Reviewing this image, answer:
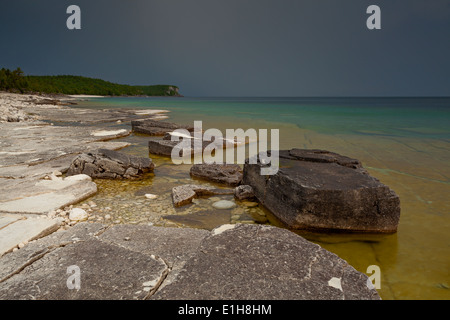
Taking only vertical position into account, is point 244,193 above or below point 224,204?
above

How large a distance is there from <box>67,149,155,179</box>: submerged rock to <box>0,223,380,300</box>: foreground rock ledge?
7.71ft

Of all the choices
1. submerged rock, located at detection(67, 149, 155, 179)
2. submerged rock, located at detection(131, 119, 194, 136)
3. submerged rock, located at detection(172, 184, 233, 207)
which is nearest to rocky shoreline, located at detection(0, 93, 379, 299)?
submerged rock, located at detection(172, 184, 233, 207)

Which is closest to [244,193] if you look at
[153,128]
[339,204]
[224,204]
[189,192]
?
[224,204]

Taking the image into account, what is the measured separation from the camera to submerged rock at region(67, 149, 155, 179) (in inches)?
174

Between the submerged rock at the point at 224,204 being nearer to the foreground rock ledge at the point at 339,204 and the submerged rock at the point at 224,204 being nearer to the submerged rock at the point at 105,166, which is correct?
the foreground rock ledge at the point at 339,204

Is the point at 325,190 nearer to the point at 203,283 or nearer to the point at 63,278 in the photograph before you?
the point at 203,283

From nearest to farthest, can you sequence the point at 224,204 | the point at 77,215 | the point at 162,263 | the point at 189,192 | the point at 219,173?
the point at 162,263, the point at 77,215, the point at 224,204, the point at 189,192, the point at 219,173

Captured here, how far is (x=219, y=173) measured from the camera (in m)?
4.60

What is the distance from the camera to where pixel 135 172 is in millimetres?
4574

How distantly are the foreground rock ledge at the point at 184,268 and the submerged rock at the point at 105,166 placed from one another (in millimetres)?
2351

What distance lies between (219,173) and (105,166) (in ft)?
6.64

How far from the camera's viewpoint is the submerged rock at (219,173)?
4.43 meters
